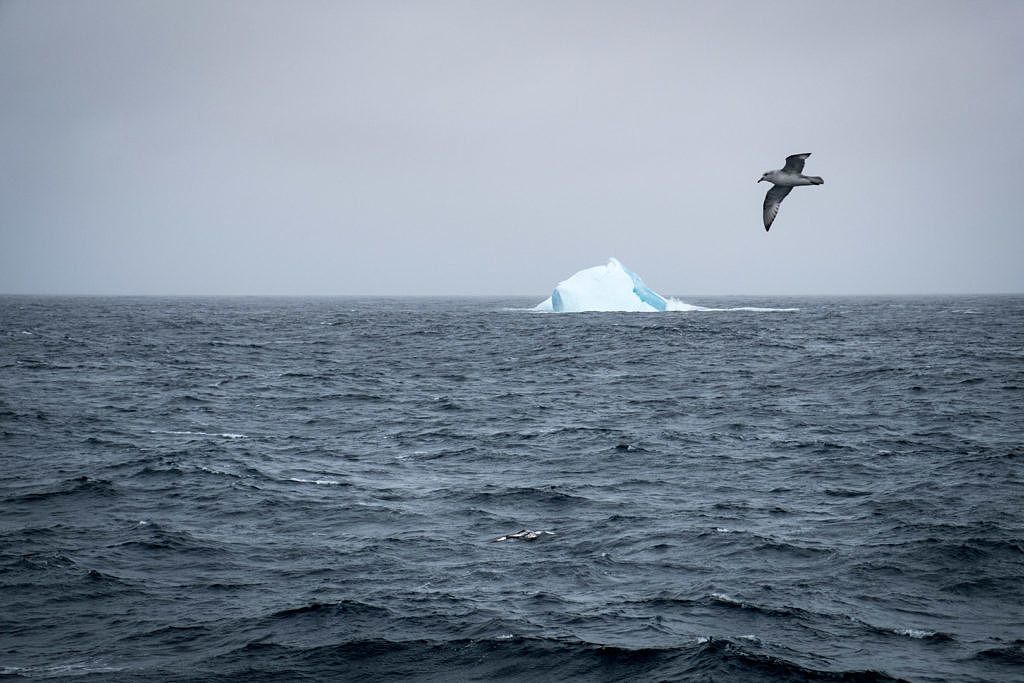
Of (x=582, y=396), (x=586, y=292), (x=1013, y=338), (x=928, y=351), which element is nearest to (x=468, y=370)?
(x=582, y=396)

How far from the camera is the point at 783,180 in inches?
456

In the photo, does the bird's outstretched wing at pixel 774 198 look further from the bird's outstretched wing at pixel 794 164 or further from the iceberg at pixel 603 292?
the iceberg at pixel 603 292

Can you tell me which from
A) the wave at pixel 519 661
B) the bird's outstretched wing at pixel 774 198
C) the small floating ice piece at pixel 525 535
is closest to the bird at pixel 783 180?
the bird's outstretched wing at pixel 774 198

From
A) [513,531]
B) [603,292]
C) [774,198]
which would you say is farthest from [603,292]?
[774,198]

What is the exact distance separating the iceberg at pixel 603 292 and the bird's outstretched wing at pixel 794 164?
8092 cm

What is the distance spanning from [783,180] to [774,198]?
0.31 meters

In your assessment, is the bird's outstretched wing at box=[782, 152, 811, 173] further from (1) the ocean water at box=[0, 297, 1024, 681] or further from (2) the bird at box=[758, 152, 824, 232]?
(1) the ocean water at box=[0, 297, 1024, 681]

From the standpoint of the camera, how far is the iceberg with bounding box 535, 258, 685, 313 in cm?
9450

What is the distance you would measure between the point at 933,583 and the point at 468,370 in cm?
3212

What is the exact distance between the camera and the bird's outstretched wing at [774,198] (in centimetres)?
1163

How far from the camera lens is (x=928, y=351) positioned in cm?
5228

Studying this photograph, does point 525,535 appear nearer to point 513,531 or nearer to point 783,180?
point 513,531

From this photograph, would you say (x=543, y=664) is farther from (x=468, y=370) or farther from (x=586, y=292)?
(x=586, y=292)

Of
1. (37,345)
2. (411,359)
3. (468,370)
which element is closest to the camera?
(468,370)
